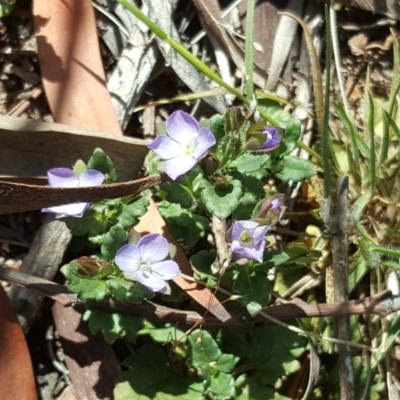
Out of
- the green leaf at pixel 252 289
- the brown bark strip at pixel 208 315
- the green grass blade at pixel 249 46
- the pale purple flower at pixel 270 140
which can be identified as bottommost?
the brown bark strip at pixel 208 315

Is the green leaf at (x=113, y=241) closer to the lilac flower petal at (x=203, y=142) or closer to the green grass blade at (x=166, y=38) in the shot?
the lilac flower petal at (x=203, y=142)

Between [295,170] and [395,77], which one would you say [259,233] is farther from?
[395,77]

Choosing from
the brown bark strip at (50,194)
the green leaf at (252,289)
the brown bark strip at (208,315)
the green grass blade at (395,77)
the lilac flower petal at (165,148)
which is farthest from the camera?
the green grass blade at (395,77)

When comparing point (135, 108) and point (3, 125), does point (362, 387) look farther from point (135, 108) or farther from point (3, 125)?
point (3, 125)

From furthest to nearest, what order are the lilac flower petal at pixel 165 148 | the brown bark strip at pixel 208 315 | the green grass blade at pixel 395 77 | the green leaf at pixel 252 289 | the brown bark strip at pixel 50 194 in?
1. the green grass blade at pixel 395 77
2. the brown bark strip at pixel 208 315
3. the green leaf at pixel 252 289
4. the lilac flower petal at pixel 165 148
5. the brown bark strip at pixel 50 194

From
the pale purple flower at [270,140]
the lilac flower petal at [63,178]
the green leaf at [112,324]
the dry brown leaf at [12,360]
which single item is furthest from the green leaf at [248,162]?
the dry brown leaf at [12,360]

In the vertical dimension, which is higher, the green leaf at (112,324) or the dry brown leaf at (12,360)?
the green leaf at (112,324)

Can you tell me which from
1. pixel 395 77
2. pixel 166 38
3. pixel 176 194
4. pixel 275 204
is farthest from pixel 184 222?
pixel 395 77
